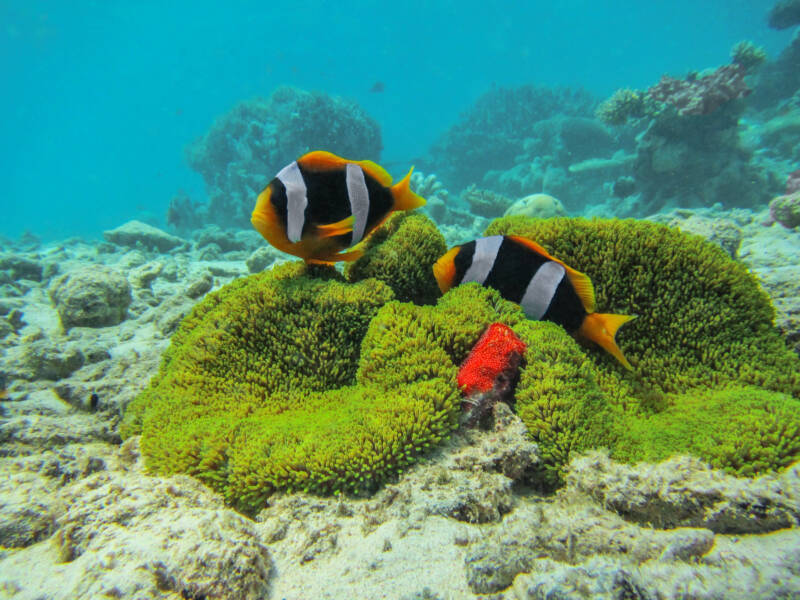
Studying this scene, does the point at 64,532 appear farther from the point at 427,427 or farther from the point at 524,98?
the point at 524,98

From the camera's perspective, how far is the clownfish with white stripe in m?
2.32

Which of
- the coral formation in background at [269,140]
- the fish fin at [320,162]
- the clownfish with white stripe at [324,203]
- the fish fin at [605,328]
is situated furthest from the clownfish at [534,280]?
the coral formation in background at [269,140]

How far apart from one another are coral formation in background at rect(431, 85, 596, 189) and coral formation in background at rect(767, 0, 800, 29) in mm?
7433

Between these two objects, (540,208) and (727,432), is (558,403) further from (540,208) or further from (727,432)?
(540,208)

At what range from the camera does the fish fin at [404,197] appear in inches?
101

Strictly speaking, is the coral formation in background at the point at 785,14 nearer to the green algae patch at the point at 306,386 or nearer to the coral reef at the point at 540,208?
the coral reef at the point at 540,208

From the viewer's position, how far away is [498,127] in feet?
73.3

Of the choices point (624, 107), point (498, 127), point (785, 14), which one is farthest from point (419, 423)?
point (498, 127)

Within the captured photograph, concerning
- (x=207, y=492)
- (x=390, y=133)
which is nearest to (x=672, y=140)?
(x=207, y=492)

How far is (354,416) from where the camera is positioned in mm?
2062

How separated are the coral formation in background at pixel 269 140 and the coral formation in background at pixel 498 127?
475 centimetres

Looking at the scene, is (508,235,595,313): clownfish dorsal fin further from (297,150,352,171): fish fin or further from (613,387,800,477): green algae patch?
(297,150,352,171): fish fin

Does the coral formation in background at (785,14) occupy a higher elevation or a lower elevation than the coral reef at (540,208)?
higher

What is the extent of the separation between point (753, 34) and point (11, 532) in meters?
90.9
